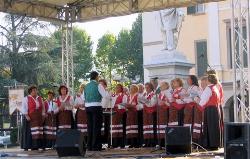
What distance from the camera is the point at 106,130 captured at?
11.8m

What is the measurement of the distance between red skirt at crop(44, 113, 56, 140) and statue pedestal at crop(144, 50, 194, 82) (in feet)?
13.2

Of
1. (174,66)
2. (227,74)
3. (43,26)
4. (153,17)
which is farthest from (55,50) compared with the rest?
(174,66)

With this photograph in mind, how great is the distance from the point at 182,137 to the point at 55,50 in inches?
1080

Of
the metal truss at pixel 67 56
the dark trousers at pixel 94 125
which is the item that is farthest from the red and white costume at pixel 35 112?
the metal truss at pixel 67 56

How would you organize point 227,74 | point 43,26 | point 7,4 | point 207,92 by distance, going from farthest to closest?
point 43,26
point 227,74
point 7,4
point 207,92

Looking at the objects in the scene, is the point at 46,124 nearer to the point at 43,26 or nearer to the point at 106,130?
the point at 106,130

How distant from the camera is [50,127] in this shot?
1218cm

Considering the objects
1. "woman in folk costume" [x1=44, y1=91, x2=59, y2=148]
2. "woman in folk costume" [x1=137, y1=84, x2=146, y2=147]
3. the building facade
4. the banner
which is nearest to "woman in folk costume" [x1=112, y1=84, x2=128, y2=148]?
"woman in folk costume" [x1=137, y1=84, x2=146, y2=147]

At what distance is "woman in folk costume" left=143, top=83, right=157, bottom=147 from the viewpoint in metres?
11.1

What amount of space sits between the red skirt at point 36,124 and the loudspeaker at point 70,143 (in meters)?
2.63

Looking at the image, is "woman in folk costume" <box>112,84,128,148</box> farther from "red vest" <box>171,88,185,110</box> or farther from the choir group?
"red vest" <box>171,88,185,110</box>

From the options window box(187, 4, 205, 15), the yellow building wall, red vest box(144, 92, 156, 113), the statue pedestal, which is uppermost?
window box(187, 4, 205, 15)

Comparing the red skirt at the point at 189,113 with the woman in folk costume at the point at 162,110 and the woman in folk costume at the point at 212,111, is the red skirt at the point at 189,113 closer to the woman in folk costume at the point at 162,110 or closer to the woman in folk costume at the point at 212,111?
the woman in folk costume at the point at 212,111

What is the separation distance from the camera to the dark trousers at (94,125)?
1072 centimetres
